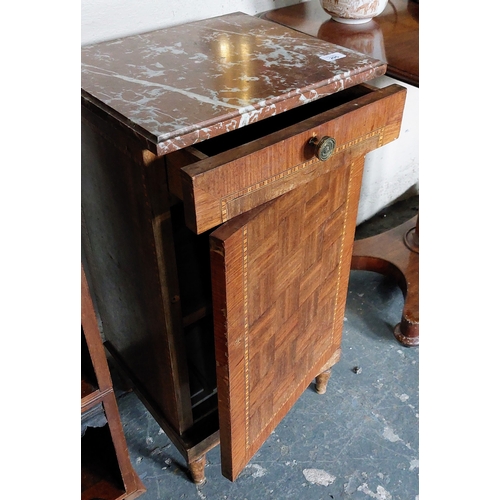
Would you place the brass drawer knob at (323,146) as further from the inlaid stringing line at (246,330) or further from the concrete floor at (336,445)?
the concrete floor at (336,445)

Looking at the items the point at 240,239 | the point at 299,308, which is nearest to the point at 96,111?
the point at 240,239

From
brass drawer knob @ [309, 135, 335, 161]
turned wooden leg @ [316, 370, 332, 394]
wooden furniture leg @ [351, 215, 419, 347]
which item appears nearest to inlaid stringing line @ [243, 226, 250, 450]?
brass drawer knob @ [309, 135, 335, 161]

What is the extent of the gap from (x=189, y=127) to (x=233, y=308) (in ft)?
0.86

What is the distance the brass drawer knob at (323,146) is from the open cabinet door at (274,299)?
0.10ft

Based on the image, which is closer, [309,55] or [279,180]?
[279,180]

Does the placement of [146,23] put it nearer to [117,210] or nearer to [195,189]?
[117,210]

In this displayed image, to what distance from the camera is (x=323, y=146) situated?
2.46ft

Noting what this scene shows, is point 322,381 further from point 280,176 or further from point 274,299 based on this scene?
point 280,176

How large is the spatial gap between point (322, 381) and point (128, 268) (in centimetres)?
57

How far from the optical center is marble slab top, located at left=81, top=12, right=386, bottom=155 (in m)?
0.72

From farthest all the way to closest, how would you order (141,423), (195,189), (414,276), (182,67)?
(414,276), (141,423), (182,67), (195,189)

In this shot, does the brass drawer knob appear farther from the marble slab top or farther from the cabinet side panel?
the cabinet side panel

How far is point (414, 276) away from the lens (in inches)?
59.9

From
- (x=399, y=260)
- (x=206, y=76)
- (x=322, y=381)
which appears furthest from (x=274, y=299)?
(x=399, y=260)
